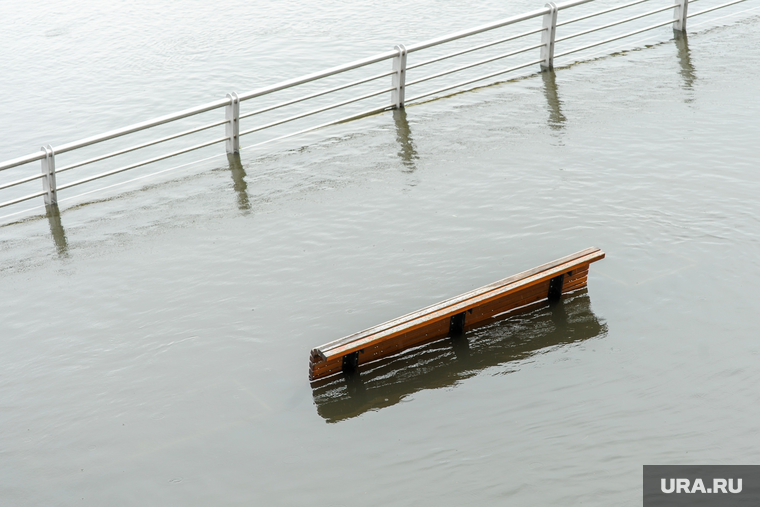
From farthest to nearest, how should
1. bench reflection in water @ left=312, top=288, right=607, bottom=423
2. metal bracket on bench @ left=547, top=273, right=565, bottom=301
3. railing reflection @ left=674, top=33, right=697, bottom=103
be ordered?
railing reflection @ left=674, top=33, right=697, bottom=103 → metal bracket on bench @ left=547, top=273, right=565, bottom=301 → bench reflection in water @ left=312, top=288, right=607, bottom=423

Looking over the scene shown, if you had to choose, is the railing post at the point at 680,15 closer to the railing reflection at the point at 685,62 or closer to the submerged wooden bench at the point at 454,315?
the railing reflection at the point at 685,62

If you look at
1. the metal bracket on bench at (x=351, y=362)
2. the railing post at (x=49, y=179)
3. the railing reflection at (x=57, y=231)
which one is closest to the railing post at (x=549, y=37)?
the railing post at (x=49, y=179)

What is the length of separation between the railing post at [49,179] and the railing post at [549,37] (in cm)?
890

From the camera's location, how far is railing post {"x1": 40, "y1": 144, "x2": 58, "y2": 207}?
11.7m

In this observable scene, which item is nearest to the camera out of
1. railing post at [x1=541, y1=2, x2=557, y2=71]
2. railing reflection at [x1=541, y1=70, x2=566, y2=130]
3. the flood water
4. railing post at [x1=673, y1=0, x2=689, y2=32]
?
the flood water

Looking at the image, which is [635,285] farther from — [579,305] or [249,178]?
[249,178]

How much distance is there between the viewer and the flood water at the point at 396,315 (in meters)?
6.98

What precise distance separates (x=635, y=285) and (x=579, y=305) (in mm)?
678

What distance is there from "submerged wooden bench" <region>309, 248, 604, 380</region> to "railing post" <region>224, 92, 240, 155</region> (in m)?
5.89

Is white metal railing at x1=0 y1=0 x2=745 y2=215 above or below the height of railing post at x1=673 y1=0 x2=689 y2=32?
below

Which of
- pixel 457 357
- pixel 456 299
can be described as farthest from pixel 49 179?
pixel 457 357

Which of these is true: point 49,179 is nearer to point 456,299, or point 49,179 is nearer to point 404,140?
→ point 404,140

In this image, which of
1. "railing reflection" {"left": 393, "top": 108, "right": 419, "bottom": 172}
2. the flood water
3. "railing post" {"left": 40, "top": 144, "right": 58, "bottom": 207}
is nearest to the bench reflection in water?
the flood water

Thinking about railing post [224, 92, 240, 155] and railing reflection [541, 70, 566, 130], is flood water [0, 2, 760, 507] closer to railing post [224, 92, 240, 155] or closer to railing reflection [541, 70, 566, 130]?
railing reflection [541, 70, 566, 130]
